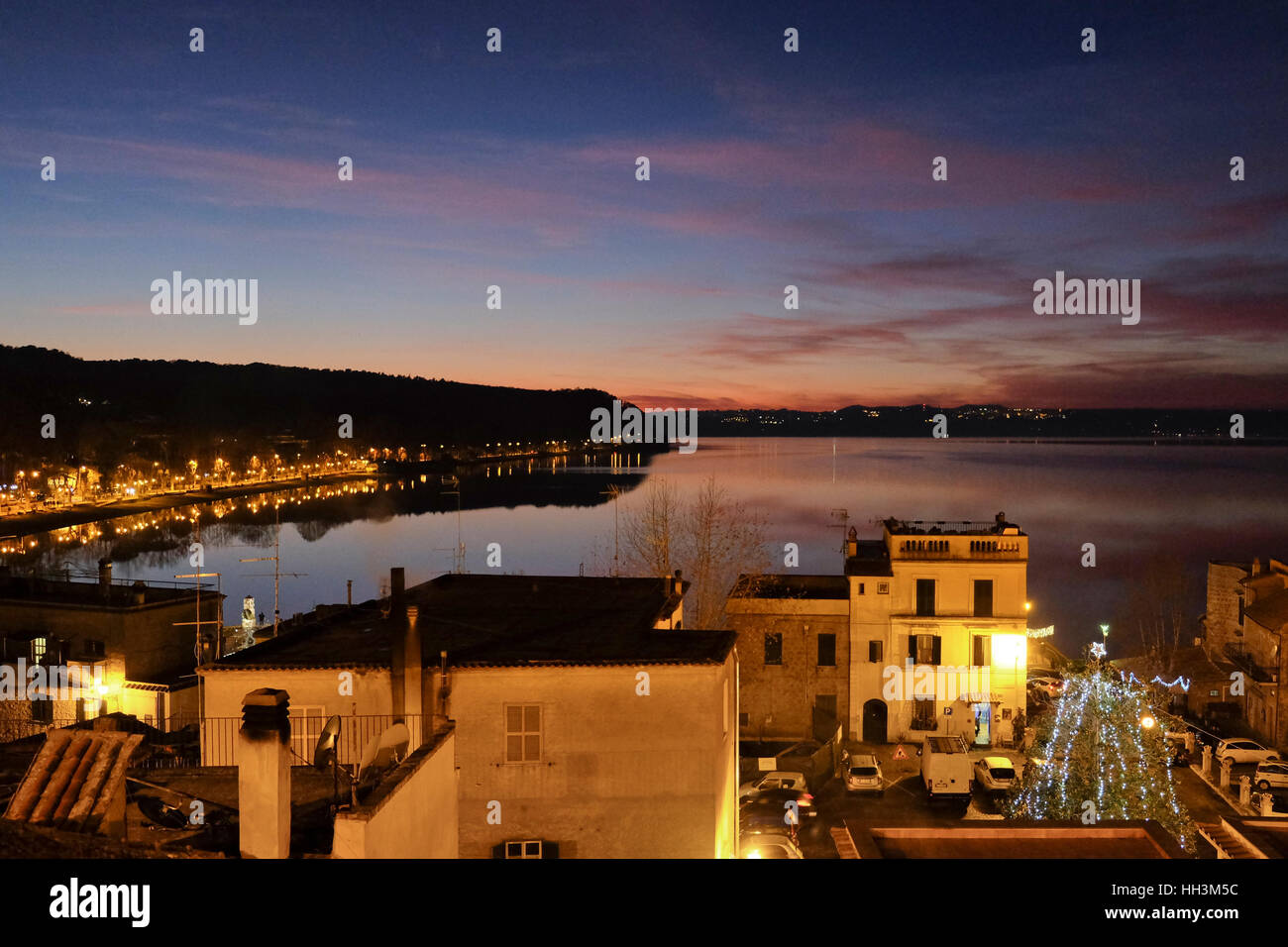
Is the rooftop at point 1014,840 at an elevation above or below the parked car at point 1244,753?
above

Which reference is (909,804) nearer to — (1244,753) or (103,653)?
(1244,753)

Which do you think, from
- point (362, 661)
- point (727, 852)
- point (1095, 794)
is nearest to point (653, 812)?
point (727, 852)

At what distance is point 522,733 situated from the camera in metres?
10.9

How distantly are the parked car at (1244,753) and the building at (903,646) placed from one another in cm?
471

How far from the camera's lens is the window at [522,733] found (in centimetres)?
1087

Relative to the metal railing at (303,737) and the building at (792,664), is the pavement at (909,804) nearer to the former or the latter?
the building at (792,664)

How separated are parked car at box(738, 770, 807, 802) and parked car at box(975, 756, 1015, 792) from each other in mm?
4246

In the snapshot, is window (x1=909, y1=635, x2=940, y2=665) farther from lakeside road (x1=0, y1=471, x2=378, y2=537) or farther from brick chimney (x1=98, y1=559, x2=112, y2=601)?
lakeside road (x1=0, y1=471, x2=378, y2=537)

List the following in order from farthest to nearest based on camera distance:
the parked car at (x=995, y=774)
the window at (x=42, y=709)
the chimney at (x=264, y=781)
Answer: the window at (x=42, y=709) → the parked car at (x=995, y=774) → the chimney at (x=264, y=781)

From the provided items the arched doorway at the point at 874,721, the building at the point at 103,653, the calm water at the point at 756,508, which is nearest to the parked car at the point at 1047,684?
the arched doorway at the point at 874,721

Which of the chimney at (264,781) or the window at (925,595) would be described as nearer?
the chimney at (264,781)
